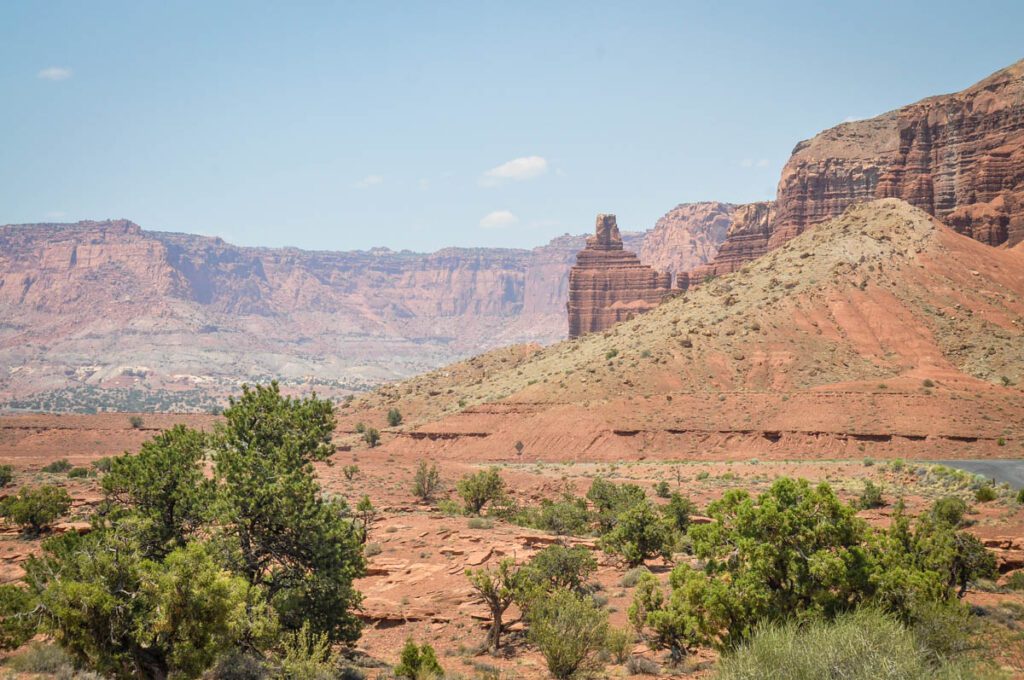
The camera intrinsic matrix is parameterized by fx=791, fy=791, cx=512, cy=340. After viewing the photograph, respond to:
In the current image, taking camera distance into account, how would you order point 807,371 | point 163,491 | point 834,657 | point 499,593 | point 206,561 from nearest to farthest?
point 834,657 < point 206,561 < point 163,491 < point 499,593 < point 807,371

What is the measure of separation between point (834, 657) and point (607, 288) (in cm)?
12263

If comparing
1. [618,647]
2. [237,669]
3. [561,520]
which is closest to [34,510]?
[561,520]

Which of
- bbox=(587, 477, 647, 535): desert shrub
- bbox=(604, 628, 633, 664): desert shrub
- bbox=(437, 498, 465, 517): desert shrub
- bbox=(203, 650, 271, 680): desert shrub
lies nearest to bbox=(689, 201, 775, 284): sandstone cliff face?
bbox=(437, 498, 465, 517): desert shrub

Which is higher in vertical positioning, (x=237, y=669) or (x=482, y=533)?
(x=237, y=669)

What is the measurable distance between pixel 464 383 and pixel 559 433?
3397 cm

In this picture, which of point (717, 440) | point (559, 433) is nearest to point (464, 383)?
point (559, 433)

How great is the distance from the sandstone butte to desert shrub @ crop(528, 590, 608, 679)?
8520cm

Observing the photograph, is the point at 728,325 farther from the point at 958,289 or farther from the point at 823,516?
the point at 823,516

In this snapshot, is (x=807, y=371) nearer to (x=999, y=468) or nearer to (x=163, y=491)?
(x=999, y=468)

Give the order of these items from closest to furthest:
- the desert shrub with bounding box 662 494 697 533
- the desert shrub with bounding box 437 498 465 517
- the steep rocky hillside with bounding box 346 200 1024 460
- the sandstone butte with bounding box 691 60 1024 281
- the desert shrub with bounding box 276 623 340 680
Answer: the desert shrub with bounding box 276 623 340 680 < the desert shrub with bounding box 662 494 697 533 < the desert shrub with bounding box 437 498 465 517 < the steep rocky hillside with bounding box 346 200 1024 460 < the sandstone butte with bounding box 691 60 1024 281

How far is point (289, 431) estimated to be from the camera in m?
18.1

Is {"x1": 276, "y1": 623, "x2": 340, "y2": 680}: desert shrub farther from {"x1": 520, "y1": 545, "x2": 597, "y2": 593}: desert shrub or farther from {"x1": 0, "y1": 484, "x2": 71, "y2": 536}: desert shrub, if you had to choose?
{"x1": 0, "y1": 484, "x2": 71, "y2": 536}: desert shrub

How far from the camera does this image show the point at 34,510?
3073cm

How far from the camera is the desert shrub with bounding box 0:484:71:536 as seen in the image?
100ft
